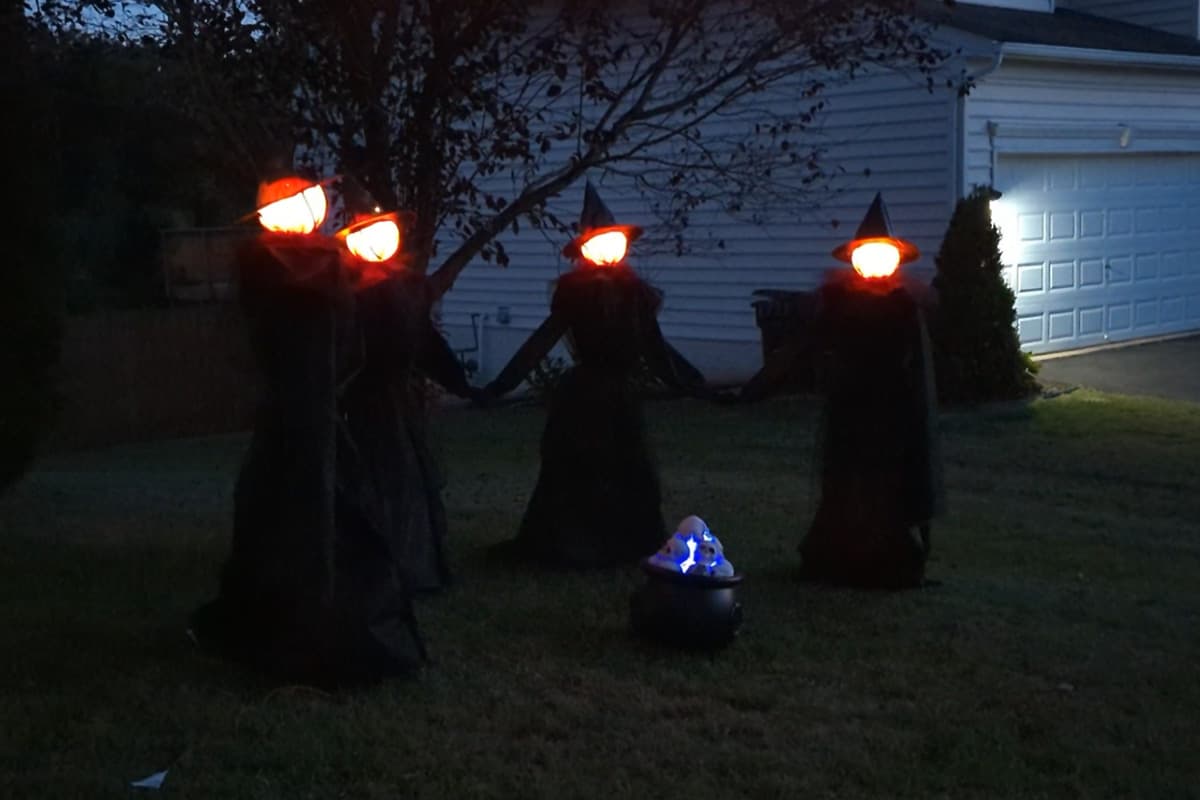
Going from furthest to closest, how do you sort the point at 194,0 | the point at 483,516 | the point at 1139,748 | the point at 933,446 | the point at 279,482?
the point at 483,516, the point at 194,0, the point at 933,446, the point at 279,482, the point at 1139,748

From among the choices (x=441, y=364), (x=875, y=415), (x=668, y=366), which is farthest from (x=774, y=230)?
(x=441, y=364)

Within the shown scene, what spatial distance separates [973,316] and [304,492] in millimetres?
10479

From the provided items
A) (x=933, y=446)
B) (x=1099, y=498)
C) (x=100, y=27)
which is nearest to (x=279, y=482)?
(x=933, y=446)

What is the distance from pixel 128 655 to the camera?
249 inches

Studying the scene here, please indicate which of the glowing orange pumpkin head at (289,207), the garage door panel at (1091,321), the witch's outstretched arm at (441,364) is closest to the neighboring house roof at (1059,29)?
the garage door panel at (1091,321)

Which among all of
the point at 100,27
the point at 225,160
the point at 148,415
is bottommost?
the point at 148,415

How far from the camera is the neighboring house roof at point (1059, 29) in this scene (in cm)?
1644

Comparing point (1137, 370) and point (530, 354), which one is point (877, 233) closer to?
point (530, 354)

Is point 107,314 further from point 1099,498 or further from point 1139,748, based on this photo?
point 1139,748

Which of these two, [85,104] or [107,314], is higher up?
[85,104]

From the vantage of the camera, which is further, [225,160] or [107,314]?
[107,314]

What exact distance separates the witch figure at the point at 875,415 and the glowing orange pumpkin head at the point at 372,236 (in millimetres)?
1965

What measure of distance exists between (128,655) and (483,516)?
11.9 ft

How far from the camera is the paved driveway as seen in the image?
1570 cm
